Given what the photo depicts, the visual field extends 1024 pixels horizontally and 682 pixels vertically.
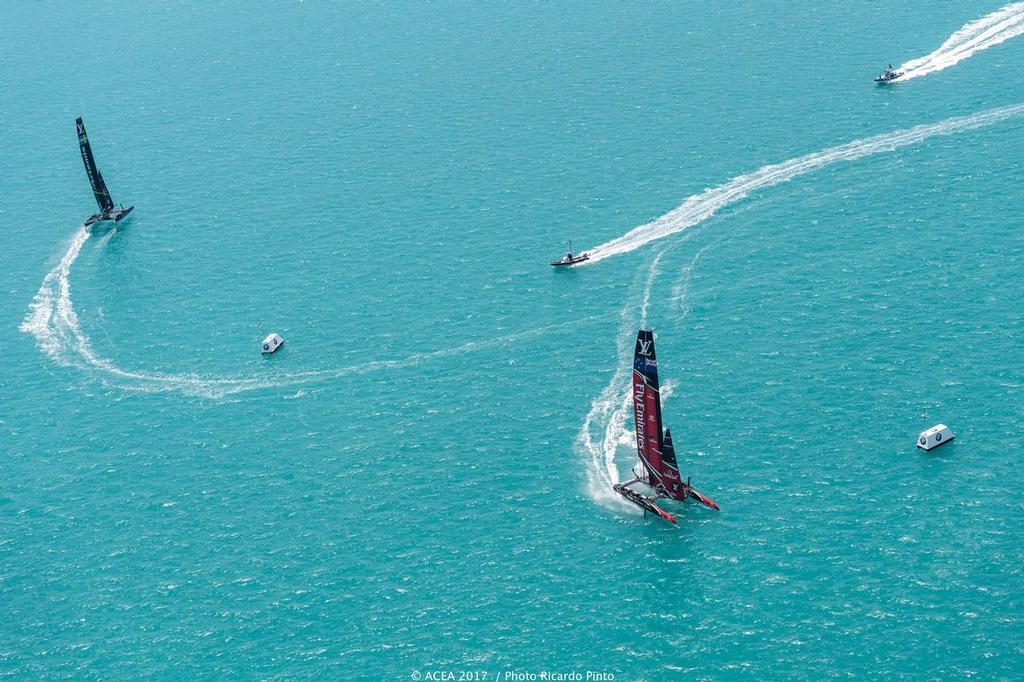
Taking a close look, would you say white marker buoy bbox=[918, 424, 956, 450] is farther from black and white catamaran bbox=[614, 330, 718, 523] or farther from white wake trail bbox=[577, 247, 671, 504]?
white wake trail bbox=[577, 247, 671, 504]

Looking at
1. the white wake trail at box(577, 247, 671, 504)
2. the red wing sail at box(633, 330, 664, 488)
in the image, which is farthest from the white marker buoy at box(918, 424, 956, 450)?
the white wake trail at box(577, 247, 671, 504)

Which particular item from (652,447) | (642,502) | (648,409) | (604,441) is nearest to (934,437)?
(652,447)

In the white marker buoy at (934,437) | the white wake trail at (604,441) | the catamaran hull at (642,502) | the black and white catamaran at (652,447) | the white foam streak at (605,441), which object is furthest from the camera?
the white wake trail at (604,441)

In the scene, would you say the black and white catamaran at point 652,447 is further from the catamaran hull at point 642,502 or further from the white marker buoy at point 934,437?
the white marker buoy at point 934,437

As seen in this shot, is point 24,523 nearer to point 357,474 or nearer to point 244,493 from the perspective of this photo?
point 244,493

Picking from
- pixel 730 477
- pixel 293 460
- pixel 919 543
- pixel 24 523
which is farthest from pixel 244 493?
pixel 919 543

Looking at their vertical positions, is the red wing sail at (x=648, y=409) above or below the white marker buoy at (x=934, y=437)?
above

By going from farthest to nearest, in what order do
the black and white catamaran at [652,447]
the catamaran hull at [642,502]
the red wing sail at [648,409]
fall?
1. the catamaran hull at [642,502]
2. the black and white catamaran at [652,447]
3. the red wing sail at [648,409]

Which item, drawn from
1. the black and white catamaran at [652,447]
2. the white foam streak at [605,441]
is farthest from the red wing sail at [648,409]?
the white foam streak at [605,441]
